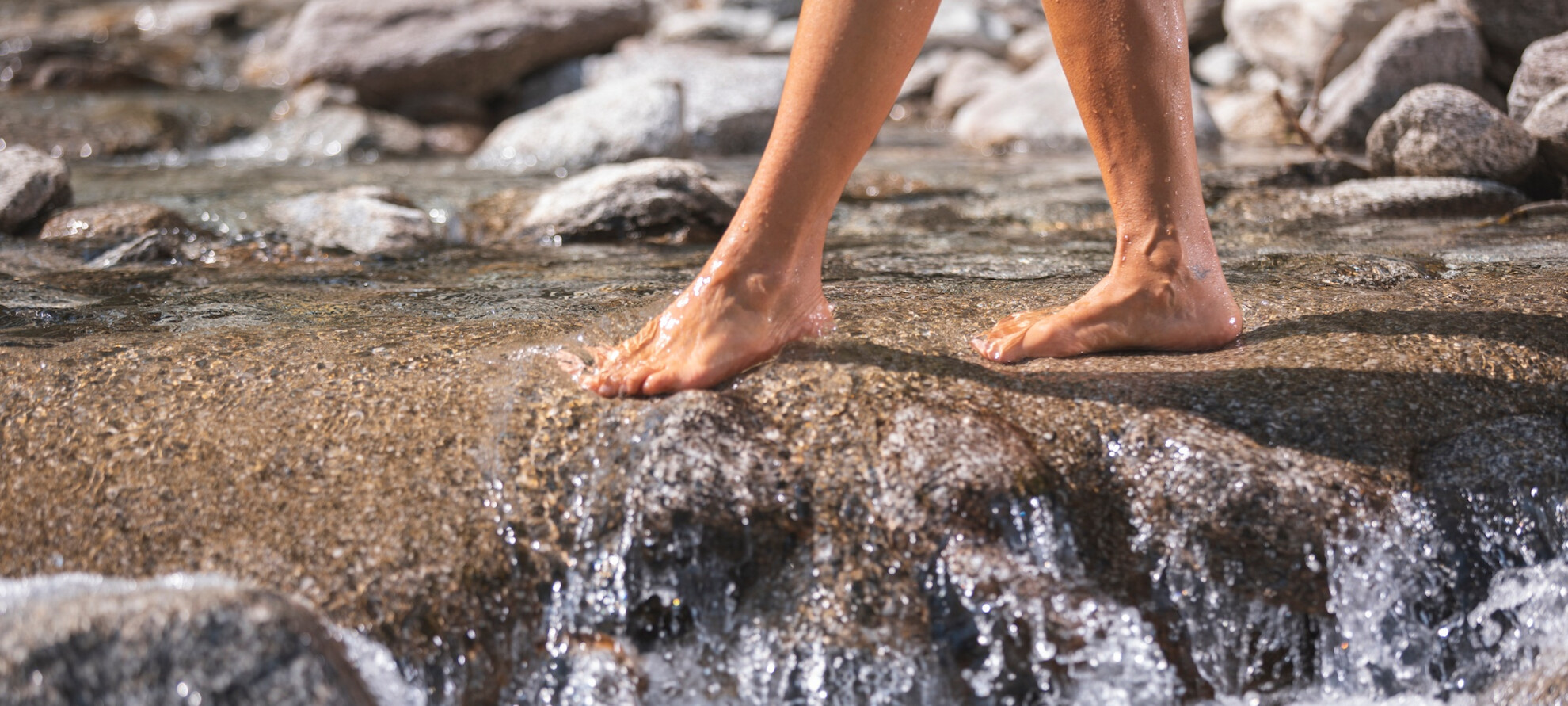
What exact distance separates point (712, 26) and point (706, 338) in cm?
1098

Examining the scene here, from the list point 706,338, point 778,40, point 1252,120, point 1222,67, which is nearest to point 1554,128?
point 706,338

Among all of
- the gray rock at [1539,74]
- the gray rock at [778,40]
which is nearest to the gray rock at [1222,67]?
the gray rock at [778,40]

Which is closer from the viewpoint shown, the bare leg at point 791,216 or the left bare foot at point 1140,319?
the bare leg at point 791,216

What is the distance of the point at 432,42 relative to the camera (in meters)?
7.81

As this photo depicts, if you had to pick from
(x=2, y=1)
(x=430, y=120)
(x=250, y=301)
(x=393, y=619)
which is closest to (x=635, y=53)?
(x=430, y=120)

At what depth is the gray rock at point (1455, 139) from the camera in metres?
3.83

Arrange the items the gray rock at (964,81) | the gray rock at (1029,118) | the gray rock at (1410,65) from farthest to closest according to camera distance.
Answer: the gray rock at (964,81) → the gray rock at (1029,118) → the gray rock at (1410,65)

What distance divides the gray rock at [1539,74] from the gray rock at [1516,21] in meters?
1.03

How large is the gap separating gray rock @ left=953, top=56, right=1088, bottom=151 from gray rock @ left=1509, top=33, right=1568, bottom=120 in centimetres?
261

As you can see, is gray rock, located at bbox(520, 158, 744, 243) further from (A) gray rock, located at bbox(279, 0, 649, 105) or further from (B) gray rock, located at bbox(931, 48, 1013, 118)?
(B) gray rock, located at bbox(931, 48, 1013, 118)

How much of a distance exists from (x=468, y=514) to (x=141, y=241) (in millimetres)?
2490

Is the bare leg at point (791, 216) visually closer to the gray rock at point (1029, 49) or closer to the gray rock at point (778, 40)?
the gray rock at point (1029, 49)

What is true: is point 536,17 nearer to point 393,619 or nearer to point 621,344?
point 621,344

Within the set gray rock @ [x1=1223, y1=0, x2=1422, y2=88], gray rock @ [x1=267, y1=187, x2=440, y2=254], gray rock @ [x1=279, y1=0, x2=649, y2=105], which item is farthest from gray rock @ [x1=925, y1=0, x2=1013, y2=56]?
gray rock @ [x1=267, y1=187, x2=440, y2=254]
